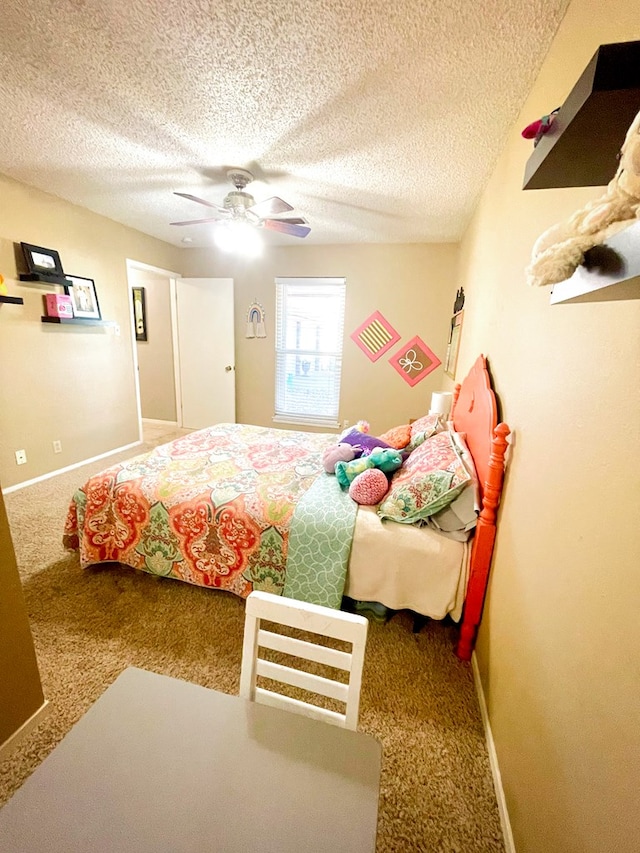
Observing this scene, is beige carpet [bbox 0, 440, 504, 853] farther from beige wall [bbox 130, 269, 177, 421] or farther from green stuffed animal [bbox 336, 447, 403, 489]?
beige wall [bbox 130, 269, 177, 421]

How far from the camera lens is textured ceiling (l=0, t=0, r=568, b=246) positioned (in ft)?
4.18

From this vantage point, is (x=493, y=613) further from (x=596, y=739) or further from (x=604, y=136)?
(x=604, y=136)

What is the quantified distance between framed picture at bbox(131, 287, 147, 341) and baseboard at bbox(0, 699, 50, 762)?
4883 millimetres

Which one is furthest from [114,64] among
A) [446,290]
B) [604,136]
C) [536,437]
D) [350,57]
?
[446,290]

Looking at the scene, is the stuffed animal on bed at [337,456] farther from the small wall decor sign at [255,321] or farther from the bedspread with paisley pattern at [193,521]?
the small wall decor sign at [255,321]

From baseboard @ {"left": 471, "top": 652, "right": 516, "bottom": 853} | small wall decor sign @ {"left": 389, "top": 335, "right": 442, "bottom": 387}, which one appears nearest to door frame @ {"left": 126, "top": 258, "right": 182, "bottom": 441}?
small wall decor sign @ {"left": 389, "top": 335, "right": 442, "bottom": 387}

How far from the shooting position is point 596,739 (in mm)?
641

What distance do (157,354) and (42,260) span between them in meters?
2.24

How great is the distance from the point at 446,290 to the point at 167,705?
14.2 feet

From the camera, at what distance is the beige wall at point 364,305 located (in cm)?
400

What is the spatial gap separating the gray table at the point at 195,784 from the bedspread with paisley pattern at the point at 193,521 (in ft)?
3.10

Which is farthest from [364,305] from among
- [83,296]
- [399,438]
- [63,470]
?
[63,470]

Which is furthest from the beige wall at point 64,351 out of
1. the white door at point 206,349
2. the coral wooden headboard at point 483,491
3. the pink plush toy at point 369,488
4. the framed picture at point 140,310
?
the coral wooden headboard at point 483,491

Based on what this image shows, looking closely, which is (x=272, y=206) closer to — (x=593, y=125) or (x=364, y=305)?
(x=364, y=305)
